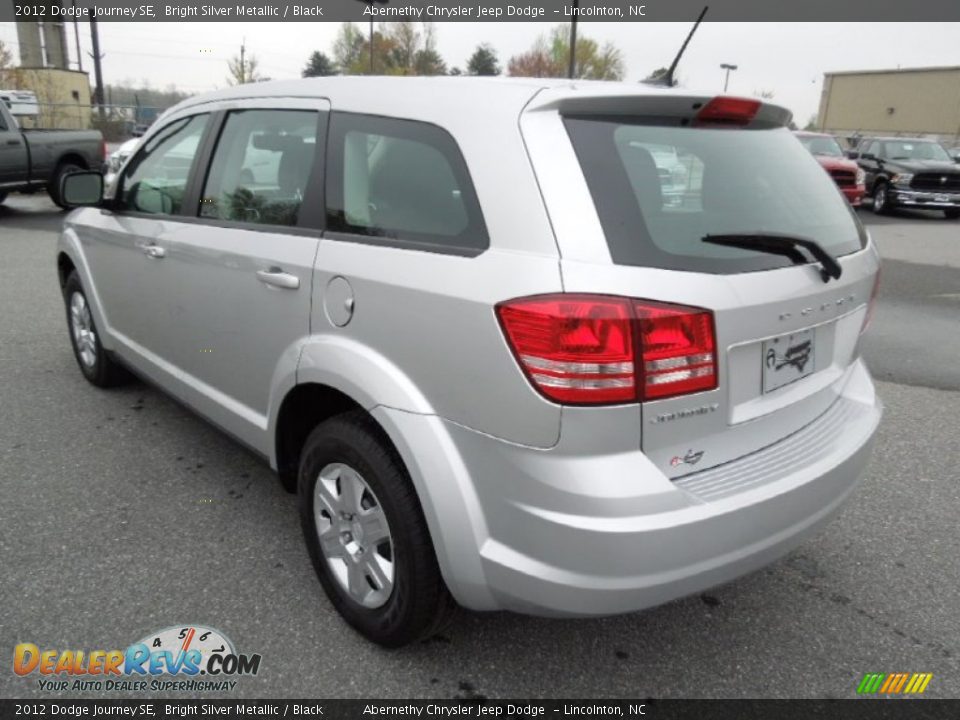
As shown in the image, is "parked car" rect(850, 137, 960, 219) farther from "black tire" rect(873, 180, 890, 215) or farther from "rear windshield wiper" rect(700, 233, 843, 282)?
"rear windshield wiper" rect(700, 233, 843, 282)

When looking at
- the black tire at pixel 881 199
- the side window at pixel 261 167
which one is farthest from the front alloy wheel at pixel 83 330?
the black tire at pixel 881 199

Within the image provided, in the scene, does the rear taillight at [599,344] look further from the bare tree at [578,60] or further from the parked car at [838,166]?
the bare tree at [578,60]

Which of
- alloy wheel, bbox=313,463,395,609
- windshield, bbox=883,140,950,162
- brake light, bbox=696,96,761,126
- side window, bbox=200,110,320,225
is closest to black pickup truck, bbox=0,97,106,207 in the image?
side window, bbox=200,110,320,225

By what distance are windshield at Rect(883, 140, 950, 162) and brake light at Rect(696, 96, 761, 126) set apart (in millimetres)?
17884

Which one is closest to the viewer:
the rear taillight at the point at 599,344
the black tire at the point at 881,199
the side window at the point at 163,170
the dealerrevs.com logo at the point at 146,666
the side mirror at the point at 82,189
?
the rear taillight at the point at 599,344

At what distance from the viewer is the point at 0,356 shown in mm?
5281

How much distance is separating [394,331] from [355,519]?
677mm

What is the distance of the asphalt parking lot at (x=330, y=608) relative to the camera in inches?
91.1

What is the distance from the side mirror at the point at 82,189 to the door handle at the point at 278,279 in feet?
5.86

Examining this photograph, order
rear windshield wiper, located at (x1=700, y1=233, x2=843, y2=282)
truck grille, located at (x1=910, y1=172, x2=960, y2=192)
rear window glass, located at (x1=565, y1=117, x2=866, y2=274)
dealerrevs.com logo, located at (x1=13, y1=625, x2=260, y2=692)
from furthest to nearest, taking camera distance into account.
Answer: truck grille, located at (x1=910, y1=172, x2=960, y2=192) → dealerrevs.com logo, located at (x1=13, y1=625, x2=260, y2=692) → rear windshield wiper, located at (x1=700, y1=233, x2=843, y2=282) → rear window glass, located at (x1=565, y1=117, x2=866, y2=274)

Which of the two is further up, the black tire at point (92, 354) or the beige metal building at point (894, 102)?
the beige metal building at point (894, 102)

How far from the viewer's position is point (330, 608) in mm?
2607

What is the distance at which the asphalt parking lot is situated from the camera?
91.1 inches

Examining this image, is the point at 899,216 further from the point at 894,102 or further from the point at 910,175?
the point at 894,102
